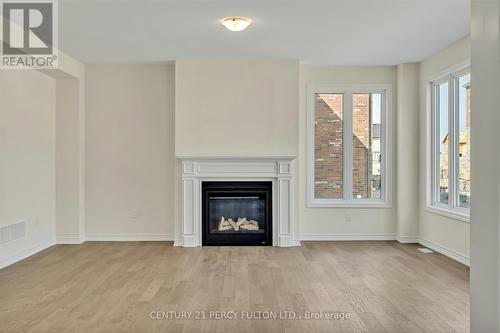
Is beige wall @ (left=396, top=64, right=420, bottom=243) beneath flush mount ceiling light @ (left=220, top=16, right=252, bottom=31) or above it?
beneath

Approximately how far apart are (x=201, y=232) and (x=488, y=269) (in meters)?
4.37

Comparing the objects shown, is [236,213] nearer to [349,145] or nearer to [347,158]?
[347,158]

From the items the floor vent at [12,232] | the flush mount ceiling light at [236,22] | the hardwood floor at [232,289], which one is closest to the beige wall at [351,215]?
the hardwood floor at [232,289]

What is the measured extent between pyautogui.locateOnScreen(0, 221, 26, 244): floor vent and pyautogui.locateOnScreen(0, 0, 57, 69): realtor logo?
6.12ft

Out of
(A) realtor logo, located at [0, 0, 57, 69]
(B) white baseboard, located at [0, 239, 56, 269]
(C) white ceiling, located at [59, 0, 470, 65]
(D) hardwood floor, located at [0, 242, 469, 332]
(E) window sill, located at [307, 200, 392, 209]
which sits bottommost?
(D) hardwood floor, located at [0, 242, 469, 332]

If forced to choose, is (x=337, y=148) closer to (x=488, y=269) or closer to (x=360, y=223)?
(x=360, y=223)

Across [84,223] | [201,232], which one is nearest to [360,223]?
[201,232]

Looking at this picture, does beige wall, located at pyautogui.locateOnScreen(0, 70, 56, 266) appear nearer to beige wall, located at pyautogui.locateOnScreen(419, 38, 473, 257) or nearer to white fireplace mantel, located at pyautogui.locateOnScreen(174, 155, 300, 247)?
white fireplace mantel, located at pyautogui.locateOnScreen(174, 155, 300, 247)

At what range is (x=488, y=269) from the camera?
6.70 ft

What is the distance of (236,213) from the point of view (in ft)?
20.0

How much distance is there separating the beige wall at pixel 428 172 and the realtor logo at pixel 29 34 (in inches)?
180

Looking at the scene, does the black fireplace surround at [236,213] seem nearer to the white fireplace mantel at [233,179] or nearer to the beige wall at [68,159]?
the white fireplace mantel at [233,179]

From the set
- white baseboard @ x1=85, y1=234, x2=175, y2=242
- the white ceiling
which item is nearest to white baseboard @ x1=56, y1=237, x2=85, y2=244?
white baseboard @ x1=85, y1=234, x2=175, y2=242

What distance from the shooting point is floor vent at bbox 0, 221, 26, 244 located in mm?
4664
